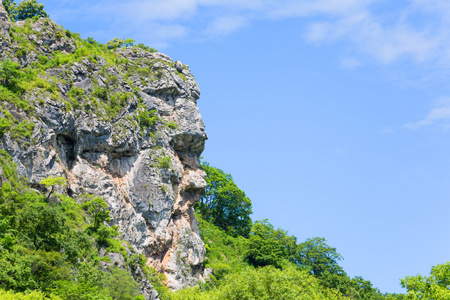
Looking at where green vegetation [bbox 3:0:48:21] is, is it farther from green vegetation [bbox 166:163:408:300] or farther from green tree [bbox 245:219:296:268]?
green tree [bbox 245:219:296:268]

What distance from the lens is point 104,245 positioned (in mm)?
52250

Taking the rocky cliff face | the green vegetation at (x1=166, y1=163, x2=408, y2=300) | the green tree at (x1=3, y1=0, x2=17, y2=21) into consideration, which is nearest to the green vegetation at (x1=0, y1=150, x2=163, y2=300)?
the rocky cliff face

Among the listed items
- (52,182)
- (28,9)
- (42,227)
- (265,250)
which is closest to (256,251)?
(265,250)

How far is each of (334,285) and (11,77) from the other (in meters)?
51.8

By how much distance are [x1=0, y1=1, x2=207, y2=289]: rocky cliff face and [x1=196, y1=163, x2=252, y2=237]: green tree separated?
506 inches

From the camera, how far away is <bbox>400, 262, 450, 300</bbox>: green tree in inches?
1350

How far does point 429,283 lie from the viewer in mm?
35031

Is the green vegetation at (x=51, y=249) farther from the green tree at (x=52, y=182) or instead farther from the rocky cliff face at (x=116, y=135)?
the rocky cliff face at (x=116, y=135)

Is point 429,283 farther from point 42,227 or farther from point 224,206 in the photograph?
point 224,206

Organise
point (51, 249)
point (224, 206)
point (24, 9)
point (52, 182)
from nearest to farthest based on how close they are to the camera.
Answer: point (51, 249), point (52, 182), point (24, 9), point (224, 206)

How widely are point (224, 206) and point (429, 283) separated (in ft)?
180

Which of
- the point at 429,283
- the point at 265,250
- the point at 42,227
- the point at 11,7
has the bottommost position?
the point at 42,227

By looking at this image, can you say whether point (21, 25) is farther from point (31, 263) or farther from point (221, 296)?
point (221, 296)

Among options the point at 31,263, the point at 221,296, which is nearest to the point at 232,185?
the point at 221,296
